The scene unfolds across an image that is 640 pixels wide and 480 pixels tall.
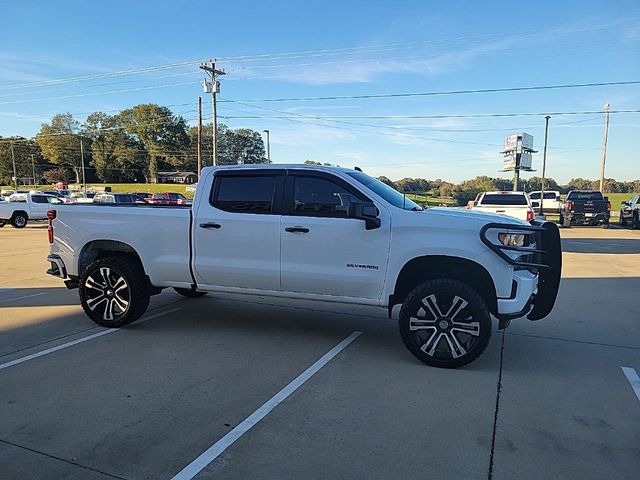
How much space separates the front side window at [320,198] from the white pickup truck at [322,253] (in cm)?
1

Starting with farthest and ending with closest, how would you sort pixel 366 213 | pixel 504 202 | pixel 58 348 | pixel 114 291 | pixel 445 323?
pixel 504 202, pixel 114 291, pixel 58 348, pixel 366 213, pixel 445 323

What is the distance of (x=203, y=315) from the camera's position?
268 inches

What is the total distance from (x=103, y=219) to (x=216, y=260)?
1681mm

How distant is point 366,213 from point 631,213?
27.4 m

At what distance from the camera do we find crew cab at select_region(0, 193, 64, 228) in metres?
24.6

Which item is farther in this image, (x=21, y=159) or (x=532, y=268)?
(x=21, y=159)

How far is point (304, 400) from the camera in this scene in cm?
398

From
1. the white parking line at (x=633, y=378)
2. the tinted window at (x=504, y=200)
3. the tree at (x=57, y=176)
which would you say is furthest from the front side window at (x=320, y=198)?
the tree at (x=57, y=176)

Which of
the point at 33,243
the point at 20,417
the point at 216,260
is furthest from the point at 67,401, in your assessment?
the point at 33,243

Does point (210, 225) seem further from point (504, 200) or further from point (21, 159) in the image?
point (21, 159)

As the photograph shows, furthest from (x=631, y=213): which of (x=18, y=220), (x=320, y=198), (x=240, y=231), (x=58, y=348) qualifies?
(x=18, y=220)

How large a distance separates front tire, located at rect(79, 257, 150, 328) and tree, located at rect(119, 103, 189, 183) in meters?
129

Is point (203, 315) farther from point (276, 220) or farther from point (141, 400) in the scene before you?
point (141, 400)

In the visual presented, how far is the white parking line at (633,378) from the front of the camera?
4.35 m
